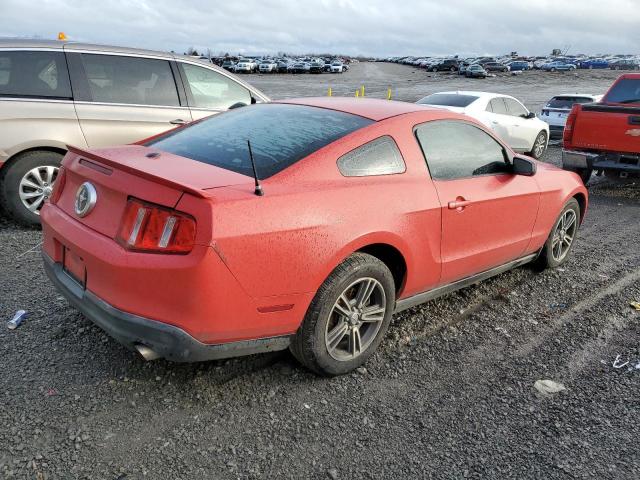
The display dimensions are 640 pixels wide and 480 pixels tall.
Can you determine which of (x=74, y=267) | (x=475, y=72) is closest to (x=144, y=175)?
(x=74, y=267)

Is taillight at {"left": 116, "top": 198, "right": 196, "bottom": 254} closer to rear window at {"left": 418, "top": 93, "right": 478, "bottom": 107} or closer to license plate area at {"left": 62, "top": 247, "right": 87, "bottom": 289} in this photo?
license plate area at {"left": 62, "top": 247, "right": 87, "bottom": 289}

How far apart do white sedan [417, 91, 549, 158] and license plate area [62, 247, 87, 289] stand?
9848 millimetres

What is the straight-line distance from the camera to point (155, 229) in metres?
2.62

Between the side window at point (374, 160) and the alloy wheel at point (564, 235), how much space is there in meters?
2.36

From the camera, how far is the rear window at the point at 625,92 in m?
9.29

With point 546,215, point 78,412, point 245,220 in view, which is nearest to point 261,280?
point 245,220

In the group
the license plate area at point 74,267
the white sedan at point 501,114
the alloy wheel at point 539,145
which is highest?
the license plate area at point 74,267

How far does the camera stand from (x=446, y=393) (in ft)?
10.5

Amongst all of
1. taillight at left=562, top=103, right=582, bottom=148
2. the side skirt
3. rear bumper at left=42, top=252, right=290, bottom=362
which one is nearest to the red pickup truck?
taillight at left=562, top=103, right=582, bottom=148

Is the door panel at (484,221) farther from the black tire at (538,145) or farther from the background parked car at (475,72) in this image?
the background parked car at (475,72)

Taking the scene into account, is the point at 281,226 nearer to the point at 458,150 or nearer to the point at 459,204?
the point at 459,204

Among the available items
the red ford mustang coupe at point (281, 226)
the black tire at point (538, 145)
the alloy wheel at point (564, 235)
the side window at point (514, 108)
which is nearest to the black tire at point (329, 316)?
the red ford mustang coupe at point (281, 226)

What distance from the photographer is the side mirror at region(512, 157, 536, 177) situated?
419 cm

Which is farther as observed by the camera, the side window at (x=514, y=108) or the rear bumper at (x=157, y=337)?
the side window at (x=514, y=108)
